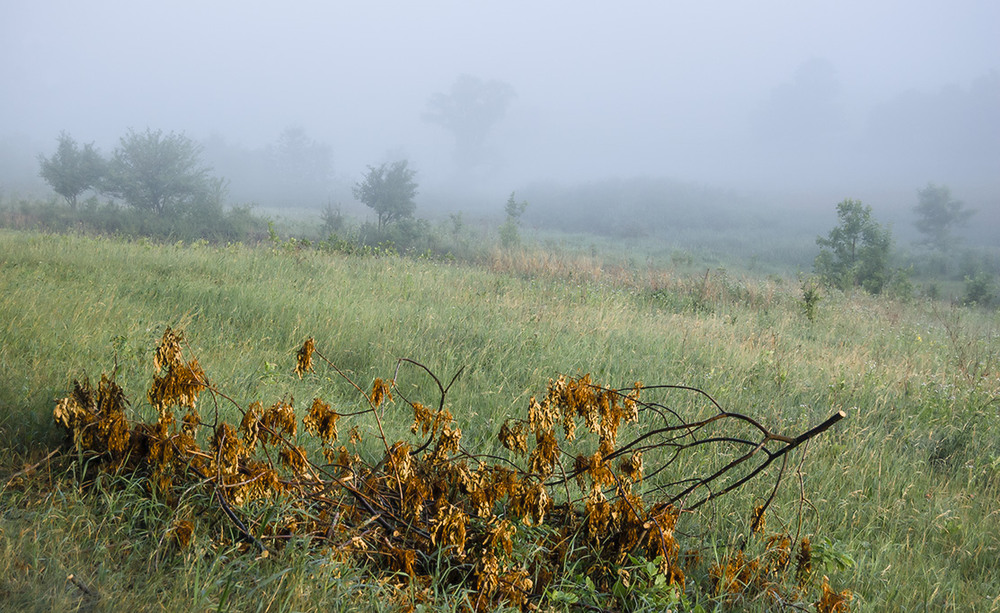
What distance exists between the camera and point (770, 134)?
123 m

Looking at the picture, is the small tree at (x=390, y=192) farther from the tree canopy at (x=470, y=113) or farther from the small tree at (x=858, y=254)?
the tree canopy at (x=470, y=113)

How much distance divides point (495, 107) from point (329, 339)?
338 feet

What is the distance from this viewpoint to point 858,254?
20875 millimetres

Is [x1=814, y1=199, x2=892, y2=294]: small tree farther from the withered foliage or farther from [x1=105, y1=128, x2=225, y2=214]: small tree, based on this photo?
[x1=105, y1=128, x2=225, y2=214]: small tree

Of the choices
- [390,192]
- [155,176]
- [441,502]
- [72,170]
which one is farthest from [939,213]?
[72,170]

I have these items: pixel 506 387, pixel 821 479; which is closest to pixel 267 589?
pixel 506 387

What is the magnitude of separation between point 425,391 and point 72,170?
37.5 m

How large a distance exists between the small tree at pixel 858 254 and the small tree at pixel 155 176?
30853 mm

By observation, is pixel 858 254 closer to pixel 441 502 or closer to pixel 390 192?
pixel 441 502

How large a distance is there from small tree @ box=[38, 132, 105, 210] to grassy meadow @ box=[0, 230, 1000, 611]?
28511mm

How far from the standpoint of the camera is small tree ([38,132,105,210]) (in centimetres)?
3123

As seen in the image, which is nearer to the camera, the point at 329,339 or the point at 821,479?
the point at 821,479

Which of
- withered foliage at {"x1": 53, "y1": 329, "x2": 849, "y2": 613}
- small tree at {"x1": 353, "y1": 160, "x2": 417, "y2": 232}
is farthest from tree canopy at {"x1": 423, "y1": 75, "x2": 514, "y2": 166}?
withered foliage at {"x1": 53, "y1": 329, "x2": 849, "y2": 613}

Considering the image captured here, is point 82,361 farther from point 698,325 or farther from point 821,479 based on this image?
point 698,325
